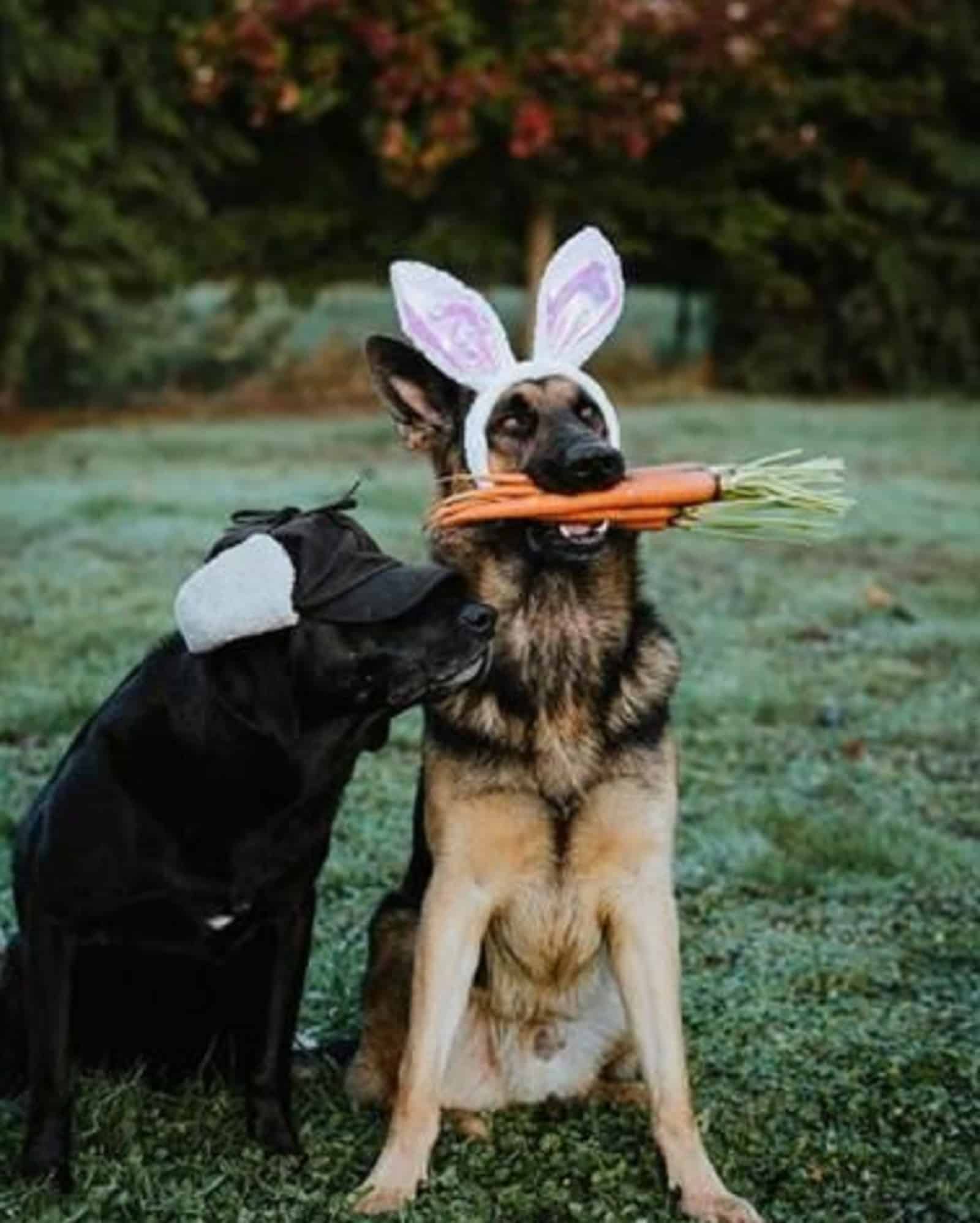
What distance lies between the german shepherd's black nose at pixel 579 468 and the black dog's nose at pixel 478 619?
0.91ft

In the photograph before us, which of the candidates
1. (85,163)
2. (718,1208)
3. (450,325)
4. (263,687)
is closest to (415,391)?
(450,325)

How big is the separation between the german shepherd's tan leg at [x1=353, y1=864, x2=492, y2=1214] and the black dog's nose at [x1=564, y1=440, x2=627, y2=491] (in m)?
0.70

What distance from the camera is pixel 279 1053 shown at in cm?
376

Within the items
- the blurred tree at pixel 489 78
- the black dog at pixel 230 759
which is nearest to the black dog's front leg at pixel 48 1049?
the black dog at pixel 230 759

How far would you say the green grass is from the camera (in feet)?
12.2

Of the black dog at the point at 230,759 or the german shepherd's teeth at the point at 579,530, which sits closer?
the black dog at the point at 230,759

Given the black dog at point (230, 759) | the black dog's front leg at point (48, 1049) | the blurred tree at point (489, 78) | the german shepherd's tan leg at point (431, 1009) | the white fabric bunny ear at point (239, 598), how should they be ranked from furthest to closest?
the blurred tree at point (489, 78), the german shepherd's tan leg at point (431, 1009), the black dog's front leg at point (48, 1049), the black dog at point (230, 759), the white fabric bunny ear at point (239, 598)

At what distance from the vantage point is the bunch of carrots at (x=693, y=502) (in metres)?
3.72

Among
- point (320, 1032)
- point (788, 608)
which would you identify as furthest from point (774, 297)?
point (320, 1032)

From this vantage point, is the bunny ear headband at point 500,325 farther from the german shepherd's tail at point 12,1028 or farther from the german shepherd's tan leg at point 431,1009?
the german shepherd's tail at point 12,1028

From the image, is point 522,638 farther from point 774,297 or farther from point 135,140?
point 774,297

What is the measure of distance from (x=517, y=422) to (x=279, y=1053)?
119 centimetres

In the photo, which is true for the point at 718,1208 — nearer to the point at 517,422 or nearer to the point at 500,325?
the point at 517,422

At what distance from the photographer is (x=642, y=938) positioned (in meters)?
3.67
